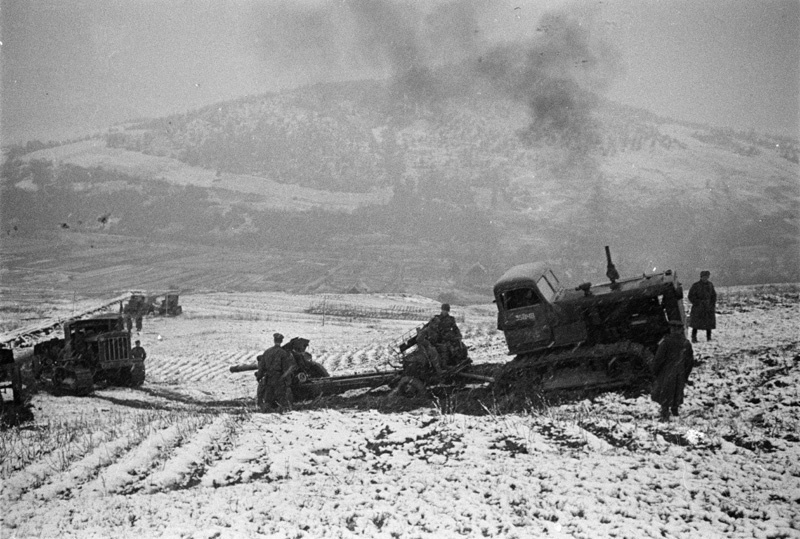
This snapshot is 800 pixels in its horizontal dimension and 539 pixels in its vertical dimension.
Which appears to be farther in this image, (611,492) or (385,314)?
(385,314)

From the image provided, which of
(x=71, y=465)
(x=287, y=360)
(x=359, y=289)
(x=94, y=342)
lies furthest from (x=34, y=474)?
(x=359, y=289)

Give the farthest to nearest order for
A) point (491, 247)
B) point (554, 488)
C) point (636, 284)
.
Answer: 1. point (491, 247)
2. point (636, 284)
3. point (554, 488)

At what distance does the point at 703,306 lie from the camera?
12680 millimetres

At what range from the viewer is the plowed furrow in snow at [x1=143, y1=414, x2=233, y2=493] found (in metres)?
6.72

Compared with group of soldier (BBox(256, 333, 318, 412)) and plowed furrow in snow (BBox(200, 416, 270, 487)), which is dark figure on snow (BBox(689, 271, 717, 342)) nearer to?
group of soldier (BBox(256, 333, 318, 412))

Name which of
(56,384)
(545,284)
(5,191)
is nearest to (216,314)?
(56,384)

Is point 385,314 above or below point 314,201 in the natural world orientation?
below

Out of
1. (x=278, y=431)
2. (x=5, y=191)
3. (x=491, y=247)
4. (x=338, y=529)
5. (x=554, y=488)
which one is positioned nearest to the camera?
(x=338, y=529)

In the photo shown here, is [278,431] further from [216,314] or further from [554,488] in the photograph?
[216,314]

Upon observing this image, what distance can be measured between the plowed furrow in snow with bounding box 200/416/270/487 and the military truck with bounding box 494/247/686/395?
4190mm

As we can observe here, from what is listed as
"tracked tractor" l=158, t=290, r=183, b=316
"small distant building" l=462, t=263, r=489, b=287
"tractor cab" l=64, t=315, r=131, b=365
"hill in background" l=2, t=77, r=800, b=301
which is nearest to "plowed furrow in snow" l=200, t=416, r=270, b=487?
"tractor cab" l=64, t=315, r=131, b=365

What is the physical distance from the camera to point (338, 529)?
538 cm

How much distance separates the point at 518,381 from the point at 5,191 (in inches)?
2545

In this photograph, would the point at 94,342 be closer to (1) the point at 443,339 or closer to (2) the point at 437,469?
(1) the point at 443,339
